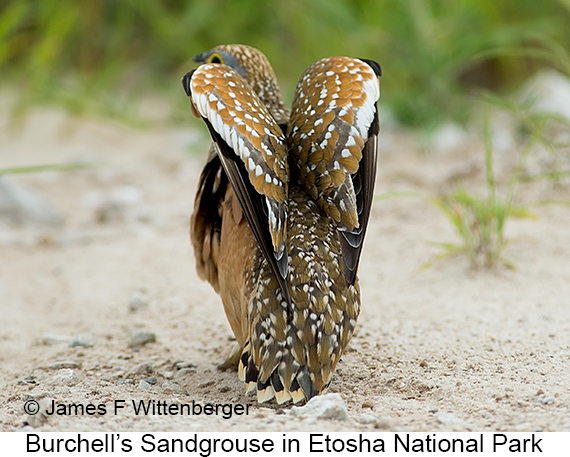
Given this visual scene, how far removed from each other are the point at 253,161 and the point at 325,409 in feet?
3.11

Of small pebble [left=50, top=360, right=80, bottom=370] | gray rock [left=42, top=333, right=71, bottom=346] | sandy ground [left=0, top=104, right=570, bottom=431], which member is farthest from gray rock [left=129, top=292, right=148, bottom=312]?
small pebble [left=50, top=360, right=80, bottom=370]

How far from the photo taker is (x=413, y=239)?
5191 millimetres

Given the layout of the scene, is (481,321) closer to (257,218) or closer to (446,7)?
(257,218)

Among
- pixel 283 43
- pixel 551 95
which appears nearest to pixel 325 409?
pixel 551 95

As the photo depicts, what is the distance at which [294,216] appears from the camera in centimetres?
305

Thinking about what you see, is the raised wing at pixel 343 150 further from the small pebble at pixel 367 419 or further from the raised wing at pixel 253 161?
the small pebble at pixel 367 419

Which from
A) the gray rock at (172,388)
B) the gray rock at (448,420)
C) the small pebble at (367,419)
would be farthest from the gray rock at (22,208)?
the gray rock at (448,420)

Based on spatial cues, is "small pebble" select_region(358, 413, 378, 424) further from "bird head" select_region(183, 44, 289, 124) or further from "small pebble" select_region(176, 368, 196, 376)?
"bird head" select_region(183, 44, 289, 124)

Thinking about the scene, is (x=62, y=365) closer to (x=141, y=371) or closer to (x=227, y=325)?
(x=141, y=371)

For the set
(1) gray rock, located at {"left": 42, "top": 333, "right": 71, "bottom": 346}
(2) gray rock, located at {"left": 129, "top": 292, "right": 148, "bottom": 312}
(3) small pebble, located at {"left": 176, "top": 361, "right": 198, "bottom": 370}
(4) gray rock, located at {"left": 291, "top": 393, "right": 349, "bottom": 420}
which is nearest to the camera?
(4) gray rock, located at {"left": 291, "top": 393, "right": 349, "bottom": 420}

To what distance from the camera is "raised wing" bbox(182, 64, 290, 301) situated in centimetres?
282

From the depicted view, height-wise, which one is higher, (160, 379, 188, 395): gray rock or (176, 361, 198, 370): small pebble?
(176, 361, 198, 370): small pebble

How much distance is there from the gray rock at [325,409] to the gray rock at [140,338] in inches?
55.2

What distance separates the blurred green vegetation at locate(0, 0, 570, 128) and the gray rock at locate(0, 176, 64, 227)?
1.46 meters
